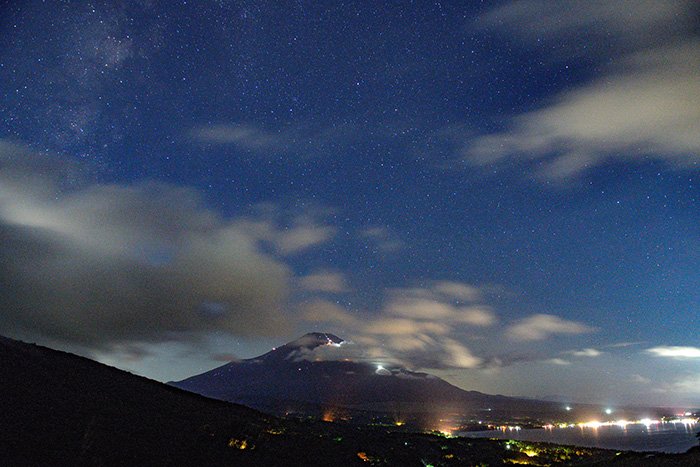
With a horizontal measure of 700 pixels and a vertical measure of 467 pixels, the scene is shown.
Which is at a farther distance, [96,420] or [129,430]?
[129,430]

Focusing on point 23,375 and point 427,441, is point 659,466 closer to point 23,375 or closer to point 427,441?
point 427,441

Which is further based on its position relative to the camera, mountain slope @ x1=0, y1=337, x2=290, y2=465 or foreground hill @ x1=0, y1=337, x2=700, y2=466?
foreground hill @ x1=0, y1=337, x2=700, y2=466

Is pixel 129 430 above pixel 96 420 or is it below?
below

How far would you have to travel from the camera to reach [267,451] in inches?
2153

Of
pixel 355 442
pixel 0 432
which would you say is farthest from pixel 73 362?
pixel 355 442

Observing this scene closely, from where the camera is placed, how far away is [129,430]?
50.3 meters

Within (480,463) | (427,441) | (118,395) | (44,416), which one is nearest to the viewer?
(44,416)

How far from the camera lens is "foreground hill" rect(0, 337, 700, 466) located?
1722 inches

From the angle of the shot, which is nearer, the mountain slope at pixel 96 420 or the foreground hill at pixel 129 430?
the mountain slope at pixel 96 420

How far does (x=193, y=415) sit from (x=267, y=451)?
1176cm

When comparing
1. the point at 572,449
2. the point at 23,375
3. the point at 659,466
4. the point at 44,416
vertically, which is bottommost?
the point at 572,449

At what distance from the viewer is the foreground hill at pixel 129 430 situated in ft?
144

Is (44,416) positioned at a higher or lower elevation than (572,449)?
higher

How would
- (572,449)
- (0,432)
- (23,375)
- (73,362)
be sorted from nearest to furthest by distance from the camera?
(0,432) < (23,375) < (73,362) < (572,449)
